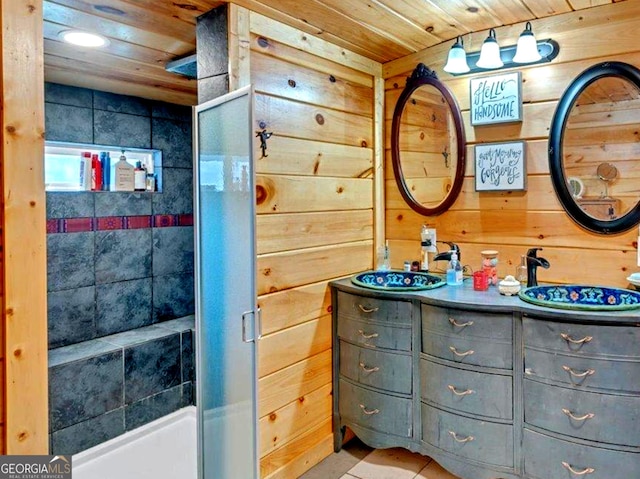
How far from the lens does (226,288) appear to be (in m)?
1.88

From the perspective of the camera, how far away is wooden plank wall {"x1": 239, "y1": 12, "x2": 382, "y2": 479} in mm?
2174

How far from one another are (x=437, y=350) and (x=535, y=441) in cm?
53

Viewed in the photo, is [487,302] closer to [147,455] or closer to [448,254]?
[448,254]

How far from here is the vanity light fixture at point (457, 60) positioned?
2453 millimetres

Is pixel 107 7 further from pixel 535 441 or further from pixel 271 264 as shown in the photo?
pixel 535 441

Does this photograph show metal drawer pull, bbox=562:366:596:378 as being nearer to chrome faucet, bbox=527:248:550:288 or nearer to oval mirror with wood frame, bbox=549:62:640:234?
chrome faucet, bbox=527:248:550:288

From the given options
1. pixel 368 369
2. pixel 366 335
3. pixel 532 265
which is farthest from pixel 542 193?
pixel 368 369

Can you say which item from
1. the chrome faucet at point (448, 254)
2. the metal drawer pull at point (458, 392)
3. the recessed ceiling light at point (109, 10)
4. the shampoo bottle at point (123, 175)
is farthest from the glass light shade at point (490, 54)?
the shampoo bottle at point (123, 175)

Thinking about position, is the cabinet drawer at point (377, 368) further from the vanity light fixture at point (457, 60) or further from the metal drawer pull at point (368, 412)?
the vanity light fixture at point (457, 60)

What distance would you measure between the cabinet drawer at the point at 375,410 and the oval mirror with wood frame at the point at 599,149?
4.16ft

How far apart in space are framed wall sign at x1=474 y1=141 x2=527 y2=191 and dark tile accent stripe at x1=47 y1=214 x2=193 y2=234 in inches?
91.9

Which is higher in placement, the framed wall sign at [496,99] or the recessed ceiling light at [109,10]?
the recessed ceiling light at [109,10]

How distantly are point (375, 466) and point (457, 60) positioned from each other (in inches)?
84.9

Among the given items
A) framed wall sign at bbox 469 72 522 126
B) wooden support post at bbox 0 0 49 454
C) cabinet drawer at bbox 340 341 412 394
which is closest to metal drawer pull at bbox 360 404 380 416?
cabinet drawer at bbox 340 341 412 394
